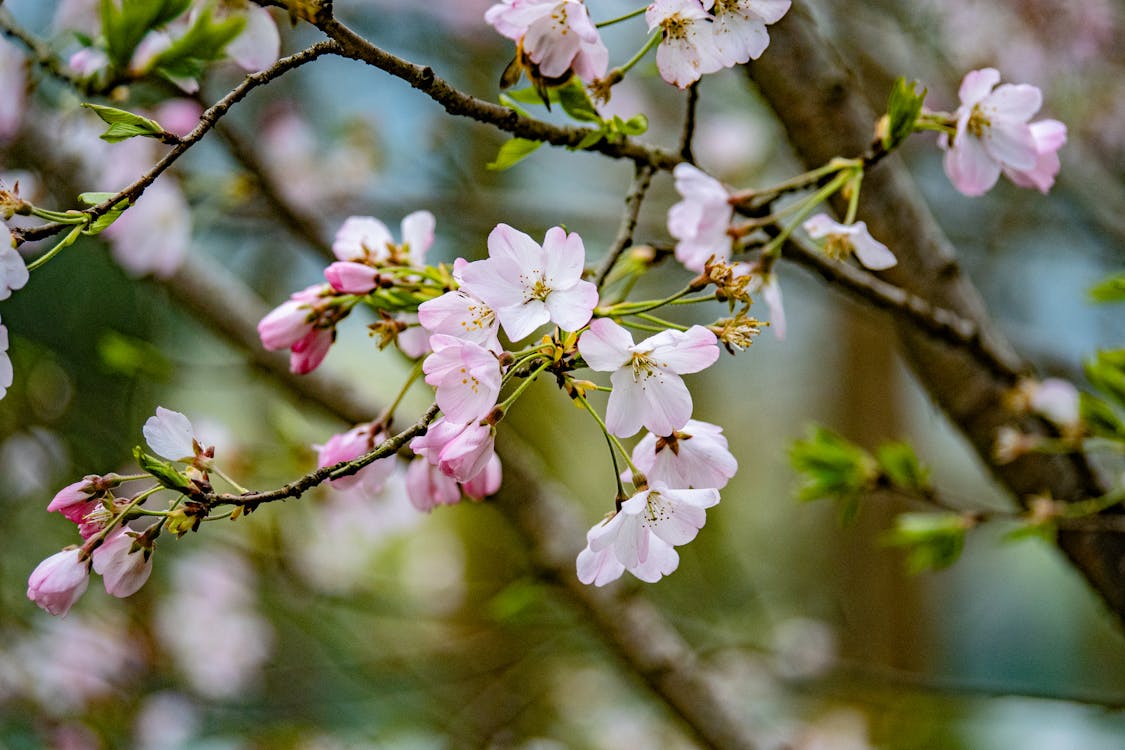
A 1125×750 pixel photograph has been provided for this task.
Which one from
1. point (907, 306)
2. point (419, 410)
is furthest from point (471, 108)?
point (419, 410)

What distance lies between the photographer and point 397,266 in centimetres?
51

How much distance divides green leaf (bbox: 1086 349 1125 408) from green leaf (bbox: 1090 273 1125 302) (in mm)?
67

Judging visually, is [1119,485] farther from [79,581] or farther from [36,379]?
[36,379]

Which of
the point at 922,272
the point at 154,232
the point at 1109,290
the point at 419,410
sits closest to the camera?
the point at 1109,290

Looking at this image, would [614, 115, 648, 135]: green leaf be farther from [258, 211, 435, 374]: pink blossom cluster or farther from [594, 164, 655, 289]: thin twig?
[258, 211, 435, 374]: pink blossom cluster

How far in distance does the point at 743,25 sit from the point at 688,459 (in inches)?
8.5

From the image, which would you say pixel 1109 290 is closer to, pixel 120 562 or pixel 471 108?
pixel 471 108

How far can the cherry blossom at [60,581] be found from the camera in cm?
39

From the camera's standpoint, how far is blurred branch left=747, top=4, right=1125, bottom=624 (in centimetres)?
69

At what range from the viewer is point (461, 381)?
0.37m

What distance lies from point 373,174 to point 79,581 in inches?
63.6

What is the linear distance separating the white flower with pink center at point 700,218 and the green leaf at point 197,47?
26 centimetres

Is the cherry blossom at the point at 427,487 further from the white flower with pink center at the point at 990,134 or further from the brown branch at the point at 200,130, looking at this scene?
the white flower with pink center at the point at 990,134

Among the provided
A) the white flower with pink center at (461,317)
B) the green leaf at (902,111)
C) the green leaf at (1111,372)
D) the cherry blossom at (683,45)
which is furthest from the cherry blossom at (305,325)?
the green leaf at (1111,372)
